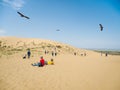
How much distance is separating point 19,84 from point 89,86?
17.5 ft

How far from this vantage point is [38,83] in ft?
32.6

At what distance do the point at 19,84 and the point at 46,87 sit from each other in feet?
6.79

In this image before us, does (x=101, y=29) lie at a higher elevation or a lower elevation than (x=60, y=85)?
higher

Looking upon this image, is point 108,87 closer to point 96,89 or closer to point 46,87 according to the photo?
point 96,89

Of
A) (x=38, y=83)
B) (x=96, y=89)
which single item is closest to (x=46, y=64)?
(x=38, y=83)

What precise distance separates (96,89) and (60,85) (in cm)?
267

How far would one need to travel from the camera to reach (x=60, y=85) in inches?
384

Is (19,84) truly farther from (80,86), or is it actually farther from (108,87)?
(108,87)

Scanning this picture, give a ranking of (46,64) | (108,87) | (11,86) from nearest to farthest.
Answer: (11,86) < (108,87) < (46,64)

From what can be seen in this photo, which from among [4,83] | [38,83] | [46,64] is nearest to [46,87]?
[38,83]

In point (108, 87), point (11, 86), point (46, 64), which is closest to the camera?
point (11, 86)

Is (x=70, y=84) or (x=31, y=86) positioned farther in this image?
(x=70, y=84)

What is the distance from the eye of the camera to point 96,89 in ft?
30.3

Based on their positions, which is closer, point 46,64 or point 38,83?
point 38,83
